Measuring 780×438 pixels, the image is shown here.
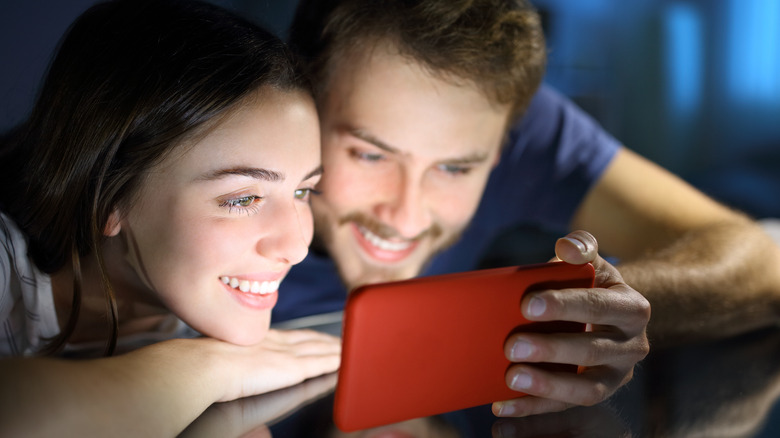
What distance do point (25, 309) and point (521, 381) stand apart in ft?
1.62

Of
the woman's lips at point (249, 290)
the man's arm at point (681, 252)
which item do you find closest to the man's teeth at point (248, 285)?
the woman's lips at point (249, 290)

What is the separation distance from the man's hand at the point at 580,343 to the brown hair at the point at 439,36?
0.30m

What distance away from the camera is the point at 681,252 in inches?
36.6

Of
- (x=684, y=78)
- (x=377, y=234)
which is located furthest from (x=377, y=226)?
(x=684, y=78)

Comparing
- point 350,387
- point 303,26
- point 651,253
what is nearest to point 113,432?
point 350,387

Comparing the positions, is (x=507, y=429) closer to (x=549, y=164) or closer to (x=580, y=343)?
(x=580, y=343)

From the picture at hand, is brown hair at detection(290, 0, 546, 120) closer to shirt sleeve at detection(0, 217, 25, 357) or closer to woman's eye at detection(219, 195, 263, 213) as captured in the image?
woman's eye at detection(219, 195, 263, 213)

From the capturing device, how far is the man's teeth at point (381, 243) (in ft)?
2.95

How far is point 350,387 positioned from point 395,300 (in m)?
0.07

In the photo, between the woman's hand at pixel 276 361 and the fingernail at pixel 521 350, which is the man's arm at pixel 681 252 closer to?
the fingernail at pixel 521 350

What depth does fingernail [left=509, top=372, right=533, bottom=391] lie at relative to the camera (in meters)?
0.53

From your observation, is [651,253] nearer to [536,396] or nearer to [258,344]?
[536,396]

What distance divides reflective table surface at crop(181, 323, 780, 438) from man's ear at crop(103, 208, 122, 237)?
0.20 meters

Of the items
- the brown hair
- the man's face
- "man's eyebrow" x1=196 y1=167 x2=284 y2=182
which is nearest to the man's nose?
the man's face
